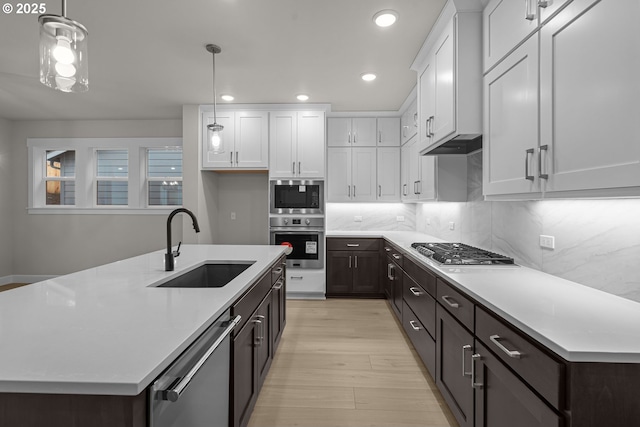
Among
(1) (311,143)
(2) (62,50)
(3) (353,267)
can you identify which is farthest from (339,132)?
(2) (62,50)

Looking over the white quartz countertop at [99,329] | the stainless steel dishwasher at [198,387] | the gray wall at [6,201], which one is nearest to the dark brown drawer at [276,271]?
the white quartz countertop at [99,329]

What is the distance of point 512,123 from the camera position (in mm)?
1668

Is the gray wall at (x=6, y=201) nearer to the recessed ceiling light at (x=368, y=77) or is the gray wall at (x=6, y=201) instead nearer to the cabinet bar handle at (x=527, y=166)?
the recessed ceiling light at (x=368, y=77)

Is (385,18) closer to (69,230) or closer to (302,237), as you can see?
(302,237)

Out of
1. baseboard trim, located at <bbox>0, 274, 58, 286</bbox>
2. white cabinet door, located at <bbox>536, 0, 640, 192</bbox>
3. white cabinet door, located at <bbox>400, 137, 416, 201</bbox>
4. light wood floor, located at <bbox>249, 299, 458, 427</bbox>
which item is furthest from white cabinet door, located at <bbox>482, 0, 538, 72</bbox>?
baseboard trim, located at <bbox>0, 274, 58, 286</bbox>

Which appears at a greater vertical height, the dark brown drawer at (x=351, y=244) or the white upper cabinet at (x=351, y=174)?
the white upper cabinet at (x=351, y=174)

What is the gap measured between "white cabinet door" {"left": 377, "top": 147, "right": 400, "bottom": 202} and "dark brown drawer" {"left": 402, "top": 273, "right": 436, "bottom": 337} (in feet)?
5.93

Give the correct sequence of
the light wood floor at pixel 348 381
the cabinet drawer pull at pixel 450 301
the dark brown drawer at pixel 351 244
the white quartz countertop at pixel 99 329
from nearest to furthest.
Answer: the white quartz countertop at pixel 99 329 < the cabinet drawer pull at pixel 450 301 < the light wood floor at pixel 348 381 < the dark brown drawer at pixel 351 244

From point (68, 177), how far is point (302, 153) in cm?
409

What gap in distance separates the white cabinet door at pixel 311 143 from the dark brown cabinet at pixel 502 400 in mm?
3229

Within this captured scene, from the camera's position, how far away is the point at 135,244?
5188mm

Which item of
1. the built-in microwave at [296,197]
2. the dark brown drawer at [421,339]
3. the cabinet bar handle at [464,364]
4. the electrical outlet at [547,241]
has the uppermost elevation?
the built-in microwave at [296,197]

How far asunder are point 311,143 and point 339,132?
1.75ft

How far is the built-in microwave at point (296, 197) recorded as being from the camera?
4.36 meters
